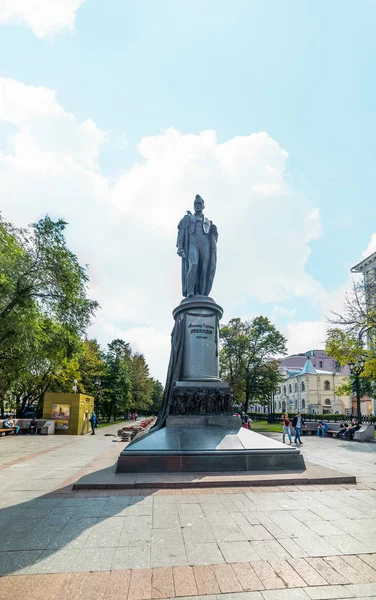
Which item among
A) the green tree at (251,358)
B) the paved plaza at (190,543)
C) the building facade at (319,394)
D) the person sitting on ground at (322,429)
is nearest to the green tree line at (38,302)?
the paved plaza at (190,543)

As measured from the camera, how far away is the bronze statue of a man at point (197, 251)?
41.2 ft

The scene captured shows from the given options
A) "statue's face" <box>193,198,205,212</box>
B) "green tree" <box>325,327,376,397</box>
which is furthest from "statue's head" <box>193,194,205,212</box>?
"green tree" <box>325,327,376,397</box>

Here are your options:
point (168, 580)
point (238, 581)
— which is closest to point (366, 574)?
point (238, 581)

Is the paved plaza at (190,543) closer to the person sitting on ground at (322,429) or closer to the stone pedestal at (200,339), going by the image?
the stone pedestal at (200,339)

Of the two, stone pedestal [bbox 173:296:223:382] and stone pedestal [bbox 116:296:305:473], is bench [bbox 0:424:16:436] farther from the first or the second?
stone pedestal [bbox 173:296:223:382]

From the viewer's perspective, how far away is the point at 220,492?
687cm

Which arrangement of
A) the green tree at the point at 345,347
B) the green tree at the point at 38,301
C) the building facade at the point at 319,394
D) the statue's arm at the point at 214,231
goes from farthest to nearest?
the building facade at the point at 319,394 < the green tree at the point at 345,347 < the green tree at the point at 38,301 < the statue's arm at the point at 214,231

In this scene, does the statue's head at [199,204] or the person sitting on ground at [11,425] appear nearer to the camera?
the statue's head at [199,204]

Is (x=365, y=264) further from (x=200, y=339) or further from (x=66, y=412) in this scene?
(x=200, y=339)

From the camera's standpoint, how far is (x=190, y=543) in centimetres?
449

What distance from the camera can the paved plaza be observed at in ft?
11.5

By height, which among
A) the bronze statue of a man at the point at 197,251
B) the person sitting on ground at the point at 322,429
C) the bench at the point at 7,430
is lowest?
the bench at the point at 7,430

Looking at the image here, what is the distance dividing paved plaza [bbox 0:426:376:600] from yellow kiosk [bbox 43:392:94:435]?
2060 centimetres


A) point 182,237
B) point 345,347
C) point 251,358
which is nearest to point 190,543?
point 182,237
